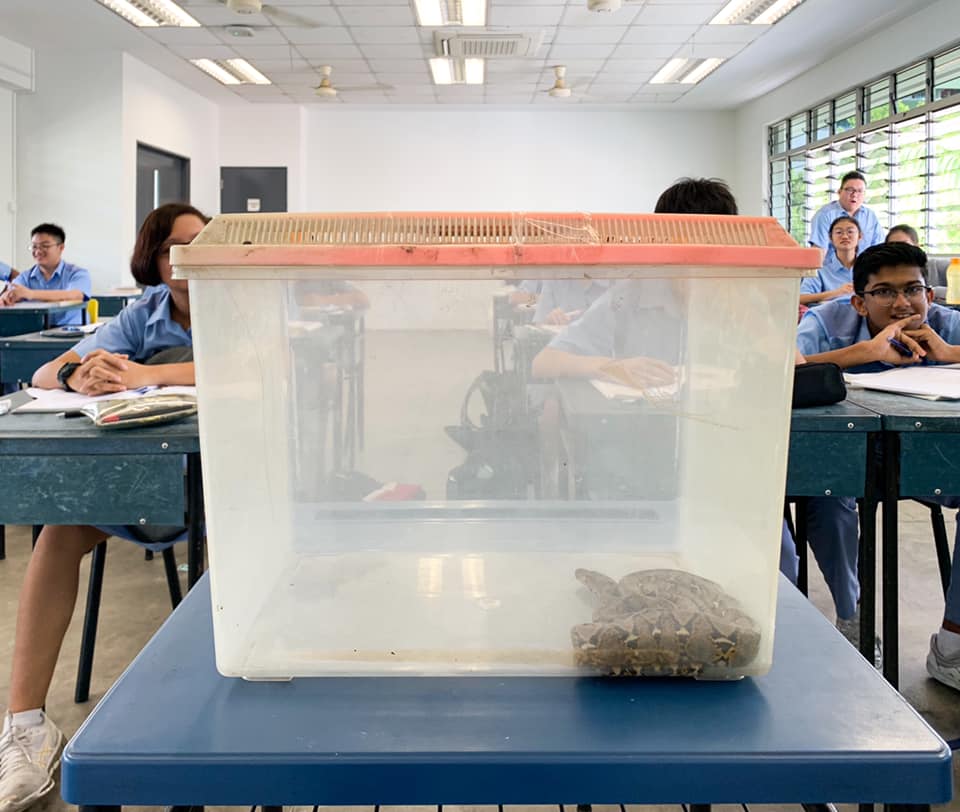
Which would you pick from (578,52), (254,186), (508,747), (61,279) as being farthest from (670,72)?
(508,747)

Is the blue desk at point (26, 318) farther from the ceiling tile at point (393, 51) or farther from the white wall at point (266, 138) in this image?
the white wall at point (266, 138)

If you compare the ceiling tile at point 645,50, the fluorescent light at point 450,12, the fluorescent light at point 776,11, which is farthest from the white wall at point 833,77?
the fluorescent light at point 450,12

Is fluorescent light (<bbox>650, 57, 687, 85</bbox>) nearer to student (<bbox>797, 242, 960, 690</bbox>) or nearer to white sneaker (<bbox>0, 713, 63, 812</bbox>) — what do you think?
student (<bbox>797, 242, 960, 690</bbox>)

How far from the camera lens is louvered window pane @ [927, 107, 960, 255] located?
577 cm

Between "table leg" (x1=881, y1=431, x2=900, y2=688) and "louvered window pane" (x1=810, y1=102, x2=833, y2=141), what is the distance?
7.41 metres

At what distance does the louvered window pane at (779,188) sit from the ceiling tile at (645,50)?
2.46 metres

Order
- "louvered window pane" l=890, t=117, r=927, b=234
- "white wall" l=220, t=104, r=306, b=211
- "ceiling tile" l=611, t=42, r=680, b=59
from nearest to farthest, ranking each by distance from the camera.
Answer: "louvered window pane" l=890, t=117, r=927, b=234 → "ceiling tile" l=611, t=42, r=680, b=59 → "white wall" l=220, t=104, r=306, b=211

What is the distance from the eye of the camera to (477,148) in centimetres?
1003

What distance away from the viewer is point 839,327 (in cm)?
211

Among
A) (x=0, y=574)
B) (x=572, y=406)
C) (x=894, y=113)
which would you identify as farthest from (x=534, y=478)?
(x=894, y=113)

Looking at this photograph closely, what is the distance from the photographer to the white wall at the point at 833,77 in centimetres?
576

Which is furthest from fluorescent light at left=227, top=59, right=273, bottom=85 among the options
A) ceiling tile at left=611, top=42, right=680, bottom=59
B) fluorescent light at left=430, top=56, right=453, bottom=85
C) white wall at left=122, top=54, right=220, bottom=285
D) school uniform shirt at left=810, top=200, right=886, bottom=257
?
school uniform shirt at left=810, top=200, right=886, bottom=257

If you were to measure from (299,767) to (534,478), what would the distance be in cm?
22

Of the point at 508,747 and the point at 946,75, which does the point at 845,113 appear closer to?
the point at 946,75
